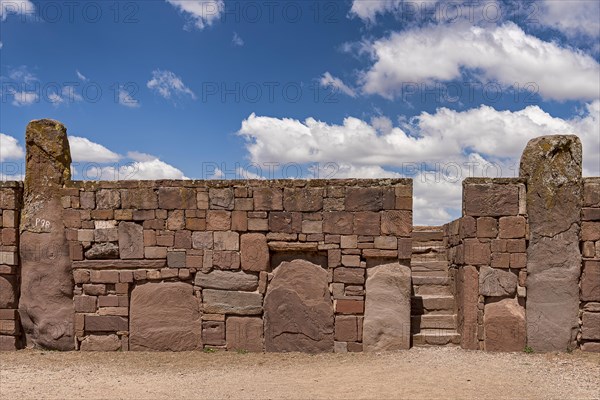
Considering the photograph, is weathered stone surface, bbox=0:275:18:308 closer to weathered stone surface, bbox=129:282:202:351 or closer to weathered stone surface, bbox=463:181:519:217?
weathered stone surface, bbox=129:282:202:351

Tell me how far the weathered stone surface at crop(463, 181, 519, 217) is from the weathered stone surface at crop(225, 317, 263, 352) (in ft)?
13.5

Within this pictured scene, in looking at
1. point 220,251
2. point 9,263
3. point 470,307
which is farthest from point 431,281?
point 9,263

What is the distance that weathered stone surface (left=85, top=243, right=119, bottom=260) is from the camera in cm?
936

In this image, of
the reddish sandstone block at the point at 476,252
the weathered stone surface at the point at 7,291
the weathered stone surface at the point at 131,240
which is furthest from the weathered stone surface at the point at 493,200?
the weathered stone surface at the point at 7,291

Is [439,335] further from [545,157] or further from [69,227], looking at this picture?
[69,227]

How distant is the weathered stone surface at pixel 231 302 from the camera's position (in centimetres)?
915

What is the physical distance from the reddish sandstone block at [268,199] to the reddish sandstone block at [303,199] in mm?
101

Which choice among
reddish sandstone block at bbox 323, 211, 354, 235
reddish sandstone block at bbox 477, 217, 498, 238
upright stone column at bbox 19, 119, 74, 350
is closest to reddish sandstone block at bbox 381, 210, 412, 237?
reddish sandstone block at bbox 323, 211, 354, 235

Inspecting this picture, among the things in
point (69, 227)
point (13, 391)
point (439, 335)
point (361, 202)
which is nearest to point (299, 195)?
point (361, 202)

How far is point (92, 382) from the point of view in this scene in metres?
7.74

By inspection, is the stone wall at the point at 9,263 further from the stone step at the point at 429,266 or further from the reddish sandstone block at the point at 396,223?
the stone step at the point at 429,266

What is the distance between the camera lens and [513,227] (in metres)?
8.97

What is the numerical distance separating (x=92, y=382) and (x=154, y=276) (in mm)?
2082

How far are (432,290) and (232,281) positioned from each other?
3977mm
